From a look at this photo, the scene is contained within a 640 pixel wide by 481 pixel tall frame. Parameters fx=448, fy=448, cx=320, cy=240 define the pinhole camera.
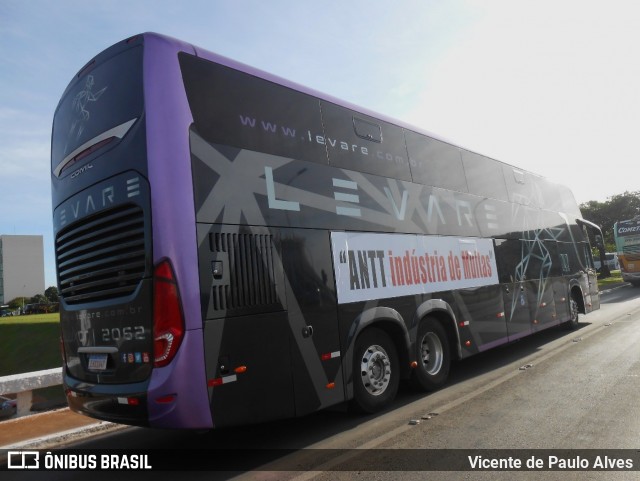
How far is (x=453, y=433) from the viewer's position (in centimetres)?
471

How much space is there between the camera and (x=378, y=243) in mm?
5980

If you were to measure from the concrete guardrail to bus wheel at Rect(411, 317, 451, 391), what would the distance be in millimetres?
4983

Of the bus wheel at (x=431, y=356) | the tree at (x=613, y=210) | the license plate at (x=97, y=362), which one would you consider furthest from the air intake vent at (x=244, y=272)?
the tree at (x=613, y=210)

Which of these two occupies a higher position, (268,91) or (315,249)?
(268,91)

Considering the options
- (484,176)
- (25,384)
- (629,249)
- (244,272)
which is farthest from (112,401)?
(629,249)

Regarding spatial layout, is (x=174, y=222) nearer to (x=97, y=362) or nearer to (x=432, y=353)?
(x=97, y=362)

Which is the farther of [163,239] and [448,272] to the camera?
[448,272]

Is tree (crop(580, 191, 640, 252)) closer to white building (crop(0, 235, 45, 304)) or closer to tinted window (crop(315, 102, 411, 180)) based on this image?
tinted window (crop(315, 102, 411, 180))

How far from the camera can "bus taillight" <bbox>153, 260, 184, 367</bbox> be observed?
3.81m

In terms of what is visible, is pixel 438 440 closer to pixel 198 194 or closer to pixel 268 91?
pixel 198 194

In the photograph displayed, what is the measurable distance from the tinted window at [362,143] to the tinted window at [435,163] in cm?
25

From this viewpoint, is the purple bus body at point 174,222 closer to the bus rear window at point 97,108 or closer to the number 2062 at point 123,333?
the bus rear window at point 97,108

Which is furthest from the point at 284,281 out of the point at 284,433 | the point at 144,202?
the point at 284,433

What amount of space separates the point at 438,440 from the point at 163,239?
3.32 meters
